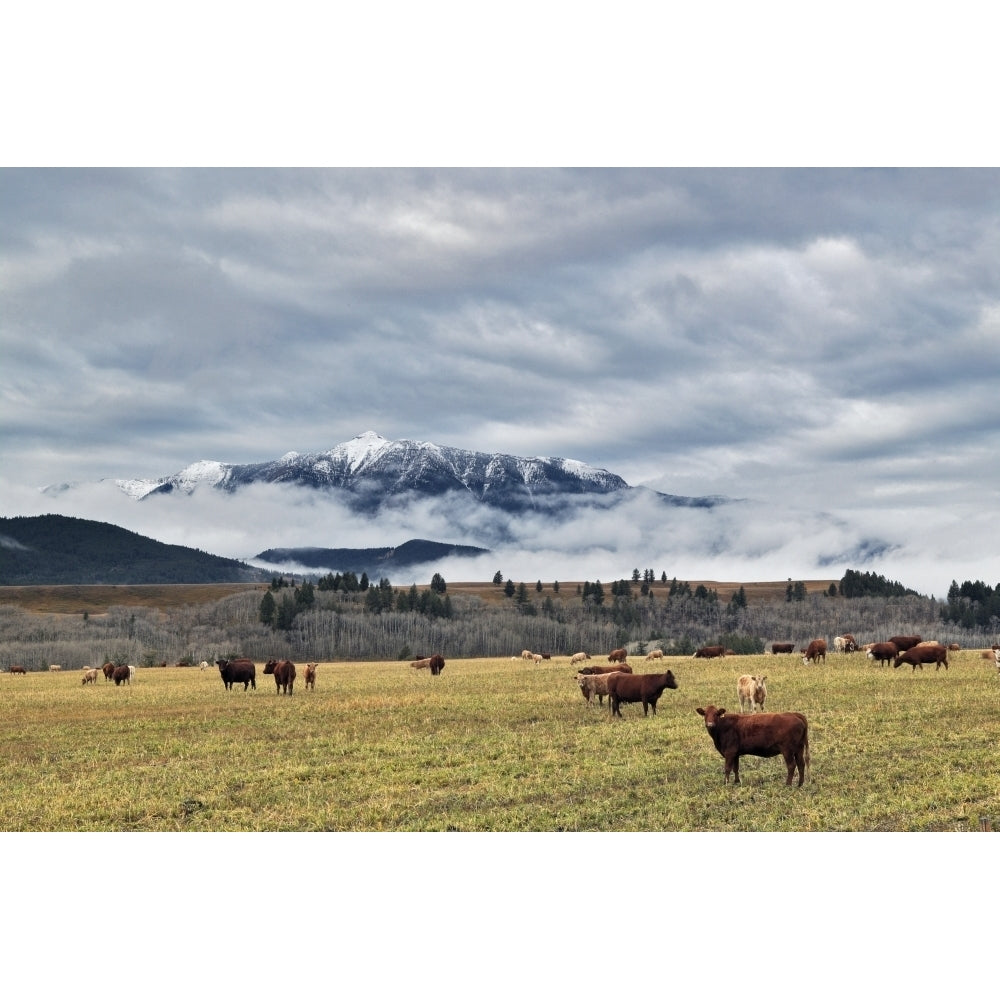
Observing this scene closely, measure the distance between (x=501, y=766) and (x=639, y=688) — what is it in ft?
36.0

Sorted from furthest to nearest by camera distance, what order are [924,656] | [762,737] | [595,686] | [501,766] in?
[924,656] < [595,686] < [501,766] < [762,737]

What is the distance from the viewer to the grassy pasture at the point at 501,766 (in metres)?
17.5

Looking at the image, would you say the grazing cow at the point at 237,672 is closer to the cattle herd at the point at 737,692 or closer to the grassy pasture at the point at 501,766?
the cattle herd at the point at 737,692

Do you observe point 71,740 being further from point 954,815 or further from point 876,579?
point 876,579

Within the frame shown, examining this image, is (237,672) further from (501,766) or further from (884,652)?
(884,652)

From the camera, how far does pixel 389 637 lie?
160250 mm

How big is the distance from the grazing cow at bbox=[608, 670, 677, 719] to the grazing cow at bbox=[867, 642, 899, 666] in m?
22.7

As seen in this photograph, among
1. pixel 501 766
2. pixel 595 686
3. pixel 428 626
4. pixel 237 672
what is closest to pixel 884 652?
pixel 595 686

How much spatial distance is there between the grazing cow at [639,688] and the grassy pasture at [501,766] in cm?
72

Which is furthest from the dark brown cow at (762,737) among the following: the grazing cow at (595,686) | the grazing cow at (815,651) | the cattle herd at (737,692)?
the grazing cow at (815,651)

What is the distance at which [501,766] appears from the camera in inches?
877

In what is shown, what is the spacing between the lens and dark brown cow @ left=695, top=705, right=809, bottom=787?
18.9 m

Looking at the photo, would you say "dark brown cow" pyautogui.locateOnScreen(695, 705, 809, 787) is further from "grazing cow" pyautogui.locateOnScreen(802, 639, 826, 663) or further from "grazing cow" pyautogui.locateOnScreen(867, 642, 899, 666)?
"grazing cow" pyautogui.locateOnScreen(802, 639, 826, 663)
